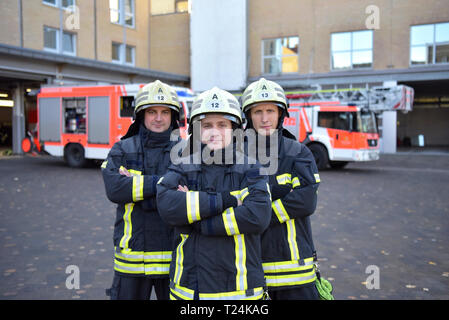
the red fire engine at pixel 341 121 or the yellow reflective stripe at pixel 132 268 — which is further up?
the red fire engine at pixel 341 121

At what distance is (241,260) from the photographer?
202cm

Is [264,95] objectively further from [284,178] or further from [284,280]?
[284,280]

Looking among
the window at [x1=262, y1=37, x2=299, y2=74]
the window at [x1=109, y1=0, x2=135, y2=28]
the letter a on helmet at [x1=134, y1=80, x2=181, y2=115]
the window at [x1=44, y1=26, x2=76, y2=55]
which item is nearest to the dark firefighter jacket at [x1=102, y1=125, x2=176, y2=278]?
the letter a on helmet at [x1=134, y1=80, x2=181, y2=115]

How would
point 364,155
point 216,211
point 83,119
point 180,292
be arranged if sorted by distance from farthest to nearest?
point 83,119
point 364,155
point 180,292
point 216,211

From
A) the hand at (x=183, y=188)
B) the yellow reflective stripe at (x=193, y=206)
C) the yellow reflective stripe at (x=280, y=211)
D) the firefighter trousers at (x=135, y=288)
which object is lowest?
the firefighter trousers at (x=135, y=288)

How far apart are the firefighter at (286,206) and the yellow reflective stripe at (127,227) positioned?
83 centimetres

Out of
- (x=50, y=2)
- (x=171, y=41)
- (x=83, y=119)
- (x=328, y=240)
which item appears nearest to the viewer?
(x=328, y=240)

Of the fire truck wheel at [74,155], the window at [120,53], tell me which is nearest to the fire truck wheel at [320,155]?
the fire truck wheel at [74,155]

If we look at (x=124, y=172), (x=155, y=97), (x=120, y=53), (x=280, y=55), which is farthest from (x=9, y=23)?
(x=124, y=172)

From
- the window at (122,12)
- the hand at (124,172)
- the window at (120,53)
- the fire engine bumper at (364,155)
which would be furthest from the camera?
the window at (120,53)

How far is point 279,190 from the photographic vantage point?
7.64 feet

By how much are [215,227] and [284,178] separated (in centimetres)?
64

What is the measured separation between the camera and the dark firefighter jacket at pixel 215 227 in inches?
77.1

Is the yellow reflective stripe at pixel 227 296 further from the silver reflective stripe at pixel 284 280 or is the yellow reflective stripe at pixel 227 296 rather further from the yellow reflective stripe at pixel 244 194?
the yellow reflective stripe at pixel 244 194
